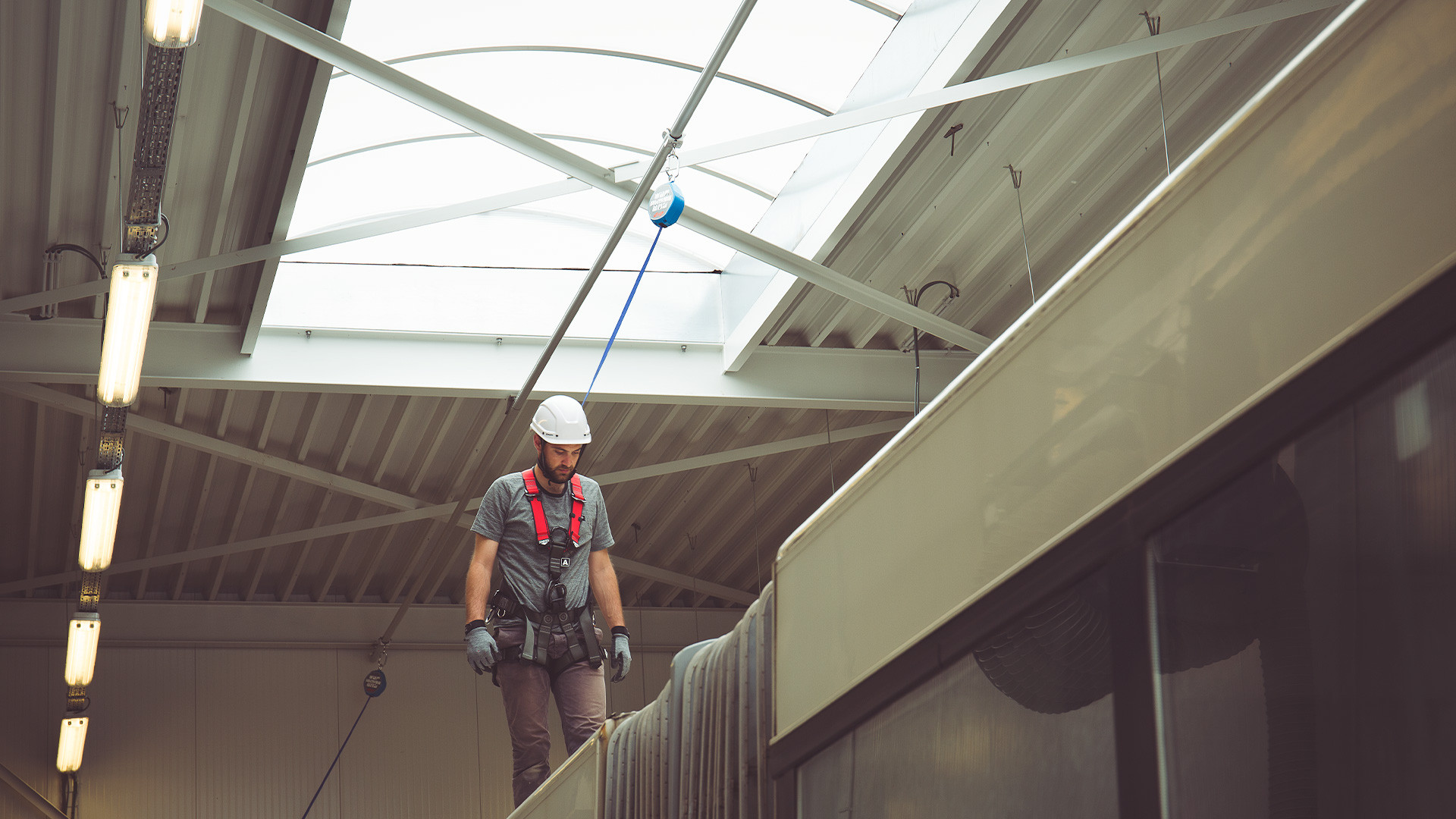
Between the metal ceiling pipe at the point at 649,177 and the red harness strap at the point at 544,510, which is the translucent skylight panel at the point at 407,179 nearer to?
the metal ceiling pipe at the point at 649,177

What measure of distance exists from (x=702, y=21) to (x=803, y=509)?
26.7ft

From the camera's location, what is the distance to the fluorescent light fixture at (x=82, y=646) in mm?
13555

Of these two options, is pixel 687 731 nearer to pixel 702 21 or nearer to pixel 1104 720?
pixel 1104 720

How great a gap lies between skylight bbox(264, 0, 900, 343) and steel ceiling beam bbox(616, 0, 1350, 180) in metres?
1.02

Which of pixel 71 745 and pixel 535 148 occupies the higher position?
pixel 535 148

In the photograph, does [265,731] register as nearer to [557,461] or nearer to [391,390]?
[391,390]

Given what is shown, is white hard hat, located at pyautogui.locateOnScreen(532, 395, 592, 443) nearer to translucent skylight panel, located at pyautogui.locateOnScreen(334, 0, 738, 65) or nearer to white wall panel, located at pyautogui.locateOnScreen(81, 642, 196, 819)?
translucent skylight panel, located at pyautogui.locateOnScreen(334, 0, 738, 65)

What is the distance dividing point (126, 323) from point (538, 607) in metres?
3.37

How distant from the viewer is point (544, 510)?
21.9 feet

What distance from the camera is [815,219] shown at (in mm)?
11000

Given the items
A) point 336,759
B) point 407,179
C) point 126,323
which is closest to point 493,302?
point 407,179

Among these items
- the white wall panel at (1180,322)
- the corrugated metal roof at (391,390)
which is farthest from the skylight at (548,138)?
the white wall panel at (1180,322)

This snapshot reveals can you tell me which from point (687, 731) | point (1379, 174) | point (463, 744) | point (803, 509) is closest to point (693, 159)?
point (687, 731)

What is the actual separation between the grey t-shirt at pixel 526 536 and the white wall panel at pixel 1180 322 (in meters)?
3.30
